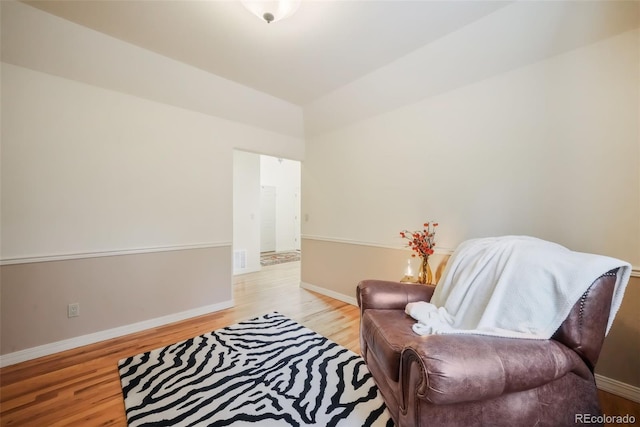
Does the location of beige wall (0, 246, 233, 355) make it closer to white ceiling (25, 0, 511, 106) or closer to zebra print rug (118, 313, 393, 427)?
zebra print rug (118, 313, 393, 427)

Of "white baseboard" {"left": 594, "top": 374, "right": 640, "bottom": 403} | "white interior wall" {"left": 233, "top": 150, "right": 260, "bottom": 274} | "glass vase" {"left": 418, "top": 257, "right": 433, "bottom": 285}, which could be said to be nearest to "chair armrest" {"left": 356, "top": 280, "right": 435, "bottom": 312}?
"glass vase" {"left": 418, "top": 257, "right": 433, "bottom": 285}

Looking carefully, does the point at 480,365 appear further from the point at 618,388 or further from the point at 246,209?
the point at 246,209

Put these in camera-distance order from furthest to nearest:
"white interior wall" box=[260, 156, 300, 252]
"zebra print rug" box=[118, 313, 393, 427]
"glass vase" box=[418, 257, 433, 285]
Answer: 1. "white interior wall" box=[260, 156, 300, 252]
2. "glass vase" box=[418, 257, 433, 285]
3. "zebra print rug" box=[118, 313, 393, 427]

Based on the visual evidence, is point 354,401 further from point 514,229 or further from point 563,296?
point 514,229

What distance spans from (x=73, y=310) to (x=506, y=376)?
3.08 meters

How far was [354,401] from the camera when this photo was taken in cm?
153

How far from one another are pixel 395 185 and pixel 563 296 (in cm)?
179

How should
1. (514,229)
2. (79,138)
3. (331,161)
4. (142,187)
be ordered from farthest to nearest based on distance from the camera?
(331,161), (142,187), (79,138), (514,229)

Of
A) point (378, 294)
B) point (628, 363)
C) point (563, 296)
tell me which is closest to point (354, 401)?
point (378, 294)

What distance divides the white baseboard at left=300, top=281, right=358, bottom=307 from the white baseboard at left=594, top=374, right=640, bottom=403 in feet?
6.44

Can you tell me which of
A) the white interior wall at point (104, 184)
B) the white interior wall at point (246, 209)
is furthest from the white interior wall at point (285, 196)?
the white interior wall at point (104, 184)

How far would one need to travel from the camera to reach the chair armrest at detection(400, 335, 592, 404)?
0.93m

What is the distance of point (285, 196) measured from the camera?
24.5ft

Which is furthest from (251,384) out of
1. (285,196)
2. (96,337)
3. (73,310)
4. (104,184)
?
(285,196)
